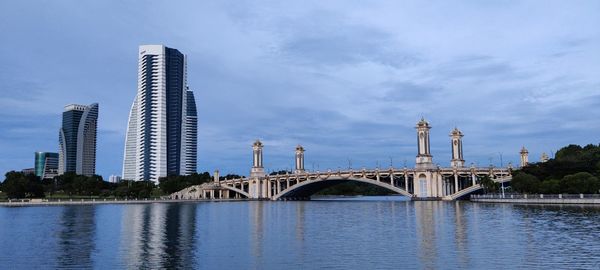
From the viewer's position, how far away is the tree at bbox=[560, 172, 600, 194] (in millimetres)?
75688

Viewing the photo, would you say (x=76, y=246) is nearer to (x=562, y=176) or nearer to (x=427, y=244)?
(x=427, y=244)

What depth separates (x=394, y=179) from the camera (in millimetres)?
126250

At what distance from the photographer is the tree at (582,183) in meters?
75.7

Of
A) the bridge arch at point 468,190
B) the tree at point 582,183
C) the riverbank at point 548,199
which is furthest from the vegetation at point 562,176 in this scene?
the bridge arch at point 468,190

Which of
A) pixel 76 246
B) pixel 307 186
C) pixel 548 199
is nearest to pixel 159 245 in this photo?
pixel 76 246

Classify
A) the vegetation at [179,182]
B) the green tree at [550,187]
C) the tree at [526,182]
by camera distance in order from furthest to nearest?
the vegetation at [179,182]
the tree at [526,182]
the green tree at [550,187]

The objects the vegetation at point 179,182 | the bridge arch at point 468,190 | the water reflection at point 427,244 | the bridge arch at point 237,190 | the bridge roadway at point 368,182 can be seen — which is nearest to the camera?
the water reflection at point 427,244

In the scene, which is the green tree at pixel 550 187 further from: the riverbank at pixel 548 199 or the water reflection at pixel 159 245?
the water reflection at pixel 159 245

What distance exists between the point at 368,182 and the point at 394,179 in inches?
342

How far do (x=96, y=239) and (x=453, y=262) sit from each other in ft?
79.1

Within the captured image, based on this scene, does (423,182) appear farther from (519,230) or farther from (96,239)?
(96,239)

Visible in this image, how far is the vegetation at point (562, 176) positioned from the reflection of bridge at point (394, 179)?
1087 cm

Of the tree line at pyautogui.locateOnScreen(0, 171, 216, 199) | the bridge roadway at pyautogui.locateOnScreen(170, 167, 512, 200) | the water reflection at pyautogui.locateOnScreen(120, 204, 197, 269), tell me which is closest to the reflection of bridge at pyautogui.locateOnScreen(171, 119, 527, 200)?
the bridge roadway at pyautogui.locateOnScreen(170, 167, 512, 200)

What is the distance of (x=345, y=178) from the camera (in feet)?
405
